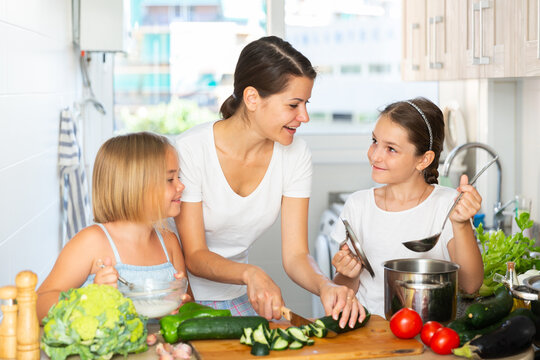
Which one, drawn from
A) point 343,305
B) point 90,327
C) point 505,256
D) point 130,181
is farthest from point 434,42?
point 90,327

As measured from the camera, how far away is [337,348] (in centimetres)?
131

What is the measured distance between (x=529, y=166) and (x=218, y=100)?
1.74m

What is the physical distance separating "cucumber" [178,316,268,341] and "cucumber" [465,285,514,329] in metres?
0.41

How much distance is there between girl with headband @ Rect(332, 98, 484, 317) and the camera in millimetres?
1947

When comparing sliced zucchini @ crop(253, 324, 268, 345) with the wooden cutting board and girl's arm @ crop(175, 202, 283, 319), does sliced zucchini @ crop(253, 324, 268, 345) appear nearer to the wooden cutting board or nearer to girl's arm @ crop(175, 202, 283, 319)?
the wooden cutting board

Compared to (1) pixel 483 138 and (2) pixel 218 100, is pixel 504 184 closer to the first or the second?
(1) pixel 483 138

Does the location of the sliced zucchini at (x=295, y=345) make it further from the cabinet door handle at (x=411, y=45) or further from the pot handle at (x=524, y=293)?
the cabinet door handle at (x=411, y=45)

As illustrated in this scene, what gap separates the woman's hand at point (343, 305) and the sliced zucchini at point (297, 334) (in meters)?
0.09

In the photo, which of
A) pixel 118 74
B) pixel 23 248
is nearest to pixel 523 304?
pixel 23 248

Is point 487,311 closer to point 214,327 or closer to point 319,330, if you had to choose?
point 319,330

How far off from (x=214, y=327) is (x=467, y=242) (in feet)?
2.42

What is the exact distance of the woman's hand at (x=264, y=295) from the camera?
4.93 feet

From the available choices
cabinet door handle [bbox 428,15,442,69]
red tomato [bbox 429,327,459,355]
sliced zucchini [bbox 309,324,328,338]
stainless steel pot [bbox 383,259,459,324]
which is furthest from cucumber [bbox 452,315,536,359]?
cabinet door handle [bbox 428,15,442,69]

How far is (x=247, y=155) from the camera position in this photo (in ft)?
6.68
